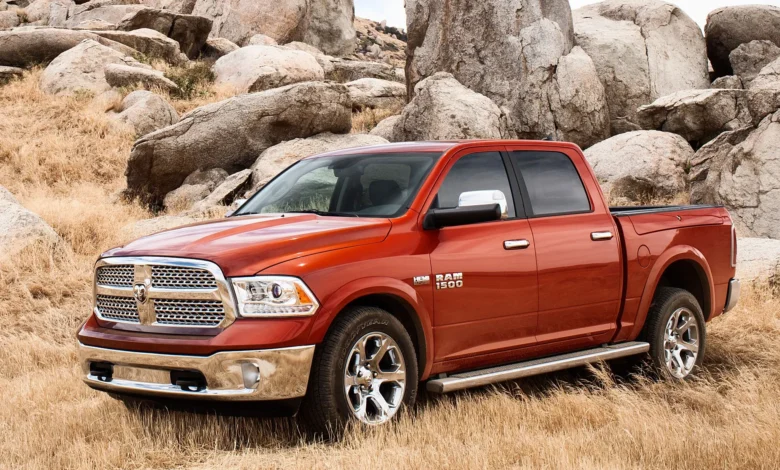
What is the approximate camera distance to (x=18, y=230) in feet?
38.2

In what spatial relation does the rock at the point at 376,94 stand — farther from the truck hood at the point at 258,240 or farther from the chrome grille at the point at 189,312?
the chrome grille at the point at 189,312

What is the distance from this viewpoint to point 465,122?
18.4m

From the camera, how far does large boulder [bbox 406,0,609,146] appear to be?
2080 cm

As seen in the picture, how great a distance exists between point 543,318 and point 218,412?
96.0 inches

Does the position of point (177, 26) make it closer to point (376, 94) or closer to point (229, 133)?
→ point (376, 94)

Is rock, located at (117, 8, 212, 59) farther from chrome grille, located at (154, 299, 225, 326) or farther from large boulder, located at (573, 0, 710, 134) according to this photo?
chrome grille, located at (154, 299, 225, 326)

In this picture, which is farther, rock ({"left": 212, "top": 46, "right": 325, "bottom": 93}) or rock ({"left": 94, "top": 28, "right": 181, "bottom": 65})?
rock ({"left": 94, "top": 28, "right": 181, "bottom": 65})

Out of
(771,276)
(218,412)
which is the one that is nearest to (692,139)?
(771,276)

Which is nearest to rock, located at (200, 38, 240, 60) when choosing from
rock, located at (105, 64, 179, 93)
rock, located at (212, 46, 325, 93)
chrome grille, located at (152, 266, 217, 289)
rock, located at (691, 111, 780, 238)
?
rock, located at (212, 46, 325, 93)

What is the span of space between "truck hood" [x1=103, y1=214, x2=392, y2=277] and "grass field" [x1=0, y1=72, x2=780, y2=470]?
105 centimetres

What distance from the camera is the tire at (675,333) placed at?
25.6 ft

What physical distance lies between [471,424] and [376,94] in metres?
20.3

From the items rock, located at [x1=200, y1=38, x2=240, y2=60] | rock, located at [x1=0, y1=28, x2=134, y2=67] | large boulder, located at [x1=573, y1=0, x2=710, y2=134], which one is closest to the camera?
large boulder, located at [x1=573, y1=0, x2=710, y2=134]

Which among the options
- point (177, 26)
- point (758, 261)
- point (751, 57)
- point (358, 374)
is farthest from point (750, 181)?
point (177, 26)
